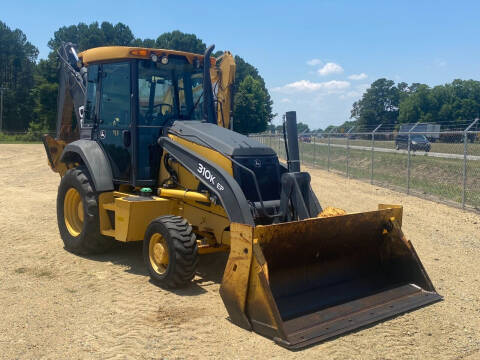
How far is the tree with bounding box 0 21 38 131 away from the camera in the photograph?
6178 cm

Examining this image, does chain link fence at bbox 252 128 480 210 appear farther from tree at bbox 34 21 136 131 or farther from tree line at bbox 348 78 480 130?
tree line at bbox 348 78 480 130

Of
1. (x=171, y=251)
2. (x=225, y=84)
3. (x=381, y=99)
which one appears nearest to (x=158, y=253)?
(x=171, y=251)

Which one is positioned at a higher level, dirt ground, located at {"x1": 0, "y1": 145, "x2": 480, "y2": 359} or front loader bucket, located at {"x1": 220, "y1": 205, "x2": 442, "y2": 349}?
front loader bucket, located at {"x1": 220, "y1": 205, "x2": 442, "y2": 349}

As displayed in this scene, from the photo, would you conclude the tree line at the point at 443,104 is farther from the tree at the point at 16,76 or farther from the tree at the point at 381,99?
the tree at the point at 16,76

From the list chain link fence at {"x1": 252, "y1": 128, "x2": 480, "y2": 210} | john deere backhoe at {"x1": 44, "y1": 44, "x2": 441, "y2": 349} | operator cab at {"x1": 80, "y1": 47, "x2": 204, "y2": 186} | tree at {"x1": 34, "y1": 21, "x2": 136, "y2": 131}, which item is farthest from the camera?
tree at {"x1": 34, "y1": 21, "x2": 136, "y2": 131}

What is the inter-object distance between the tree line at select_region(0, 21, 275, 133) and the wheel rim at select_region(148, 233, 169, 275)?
48.2 metres

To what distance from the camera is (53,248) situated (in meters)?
7.61

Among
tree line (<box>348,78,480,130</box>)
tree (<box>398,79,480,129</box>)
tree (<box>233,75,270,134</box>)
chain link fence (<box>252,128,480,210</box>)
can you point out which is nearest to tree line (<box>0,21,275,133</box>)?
tree (<box>233,75,270,134</box>)

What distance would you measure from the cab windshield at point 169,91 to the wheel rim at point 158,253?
170cm

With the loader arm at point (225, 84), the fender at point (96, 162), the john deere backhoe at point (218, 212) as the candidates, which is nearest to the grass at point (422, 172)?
the loader arm at point (225, 84)

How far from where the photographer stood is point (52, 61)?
5000 centimetres

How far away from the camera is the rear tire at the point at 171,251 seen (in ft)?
17.8

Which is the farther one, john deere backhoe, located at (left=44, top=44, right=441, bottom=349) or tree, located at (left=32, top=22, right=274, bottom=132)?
tree, located at (left=32, top=22, right=274, bottom=132)

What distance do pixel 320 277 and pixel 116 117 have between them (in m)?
3.61
